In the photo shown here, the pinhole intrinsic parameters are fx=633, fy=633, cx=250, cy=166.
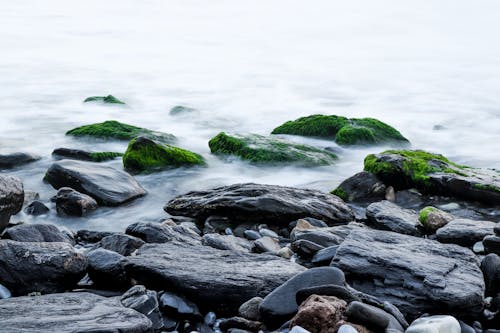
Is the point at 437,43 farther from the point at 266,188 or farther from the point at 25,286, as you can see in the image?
the point at 25,286

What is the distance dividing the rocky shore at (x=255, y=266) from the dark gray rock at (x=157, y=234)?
11 mm

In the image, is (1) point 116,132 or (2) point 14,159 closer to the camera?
(2) point 14,159

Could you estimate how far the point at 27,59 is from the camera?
21.3 metres

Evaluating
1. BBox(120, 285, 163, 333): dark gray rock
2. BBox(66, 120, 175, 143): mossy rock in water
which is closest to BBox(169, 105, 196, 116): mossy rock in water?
BBox(66, 120, 175, 143): mossy rock in water

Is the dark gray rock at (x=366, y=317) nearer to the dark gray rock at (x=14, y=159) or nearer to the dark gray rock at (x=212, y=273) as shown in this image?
the dark gray rock at (x=212, y=273)

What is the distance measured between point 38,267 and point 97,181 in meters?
3.26

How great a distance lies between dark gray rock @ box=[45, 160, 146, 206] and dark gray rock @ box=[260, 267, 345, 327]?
3951 mm

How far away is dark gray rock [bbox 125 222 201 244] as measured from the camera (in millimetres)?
5449

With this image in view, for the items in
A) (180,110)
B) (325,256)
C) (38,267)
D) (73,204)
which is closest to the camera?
(38,267)

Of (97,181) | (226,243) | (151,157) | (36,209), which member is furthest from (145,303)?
(151,157)

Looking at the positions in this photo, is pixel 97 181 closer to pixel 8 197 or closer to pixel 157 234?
pixel 8 197

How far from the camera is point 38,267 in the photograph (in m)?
4.33

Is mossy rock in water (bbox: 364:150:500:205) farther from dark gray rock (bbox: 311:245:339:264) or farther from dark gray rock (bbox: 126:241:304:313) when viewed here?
dark gray rock (bbox: 126:241:304:313)

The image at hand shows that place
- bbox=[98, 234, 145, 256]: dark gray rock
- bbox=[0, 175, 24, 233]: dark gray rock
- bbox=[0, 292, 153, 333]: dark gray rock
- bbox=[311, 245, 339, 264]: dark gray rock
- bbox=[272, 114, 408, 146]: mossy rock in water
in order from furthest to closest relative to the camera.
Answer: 1. bbox=[272, 114, 408, 146]: mossy rock in water
2. bbox=[0, 175, 24, 233]: dark gray rock
3. bbox=[98, 234, 145, 256]: dark gray rock
4. bbox=[311, 245, 339, 264]: dark gray rock
5. bbox=[0, 292, 153, 333]: dark gray rock
